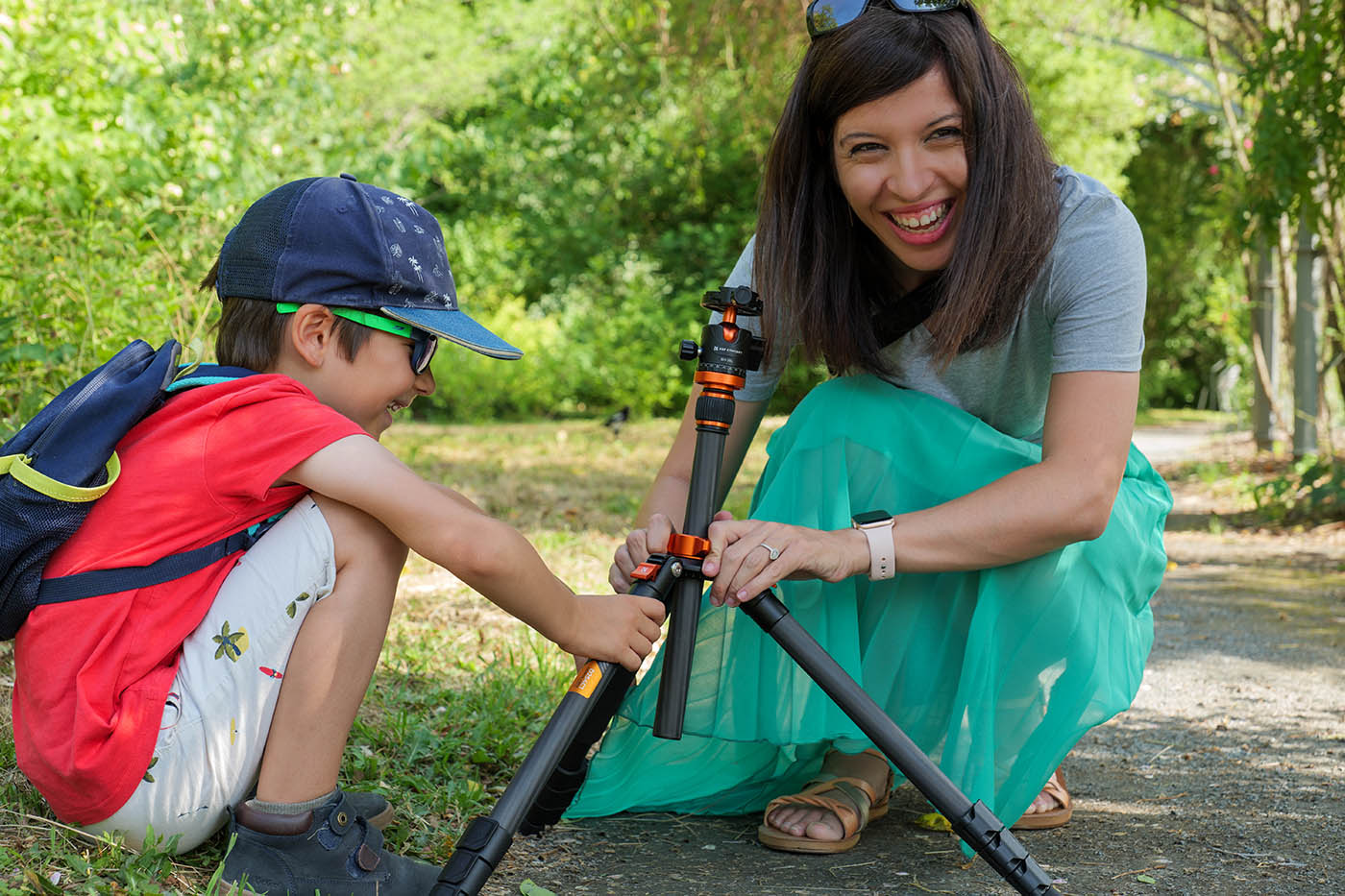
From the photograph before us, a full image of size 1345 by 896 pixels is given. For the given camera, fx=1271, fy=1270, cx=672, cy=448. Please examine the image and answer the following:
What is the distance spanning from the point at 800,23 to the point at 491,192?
9.72 metres

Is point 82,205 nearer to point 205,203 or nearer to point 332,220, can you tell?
point 205,203

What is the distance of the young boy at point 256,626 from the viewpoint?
1.62 metres

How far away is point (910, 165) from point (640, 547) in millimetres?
749

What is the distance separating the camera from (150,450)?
1656 millimetres

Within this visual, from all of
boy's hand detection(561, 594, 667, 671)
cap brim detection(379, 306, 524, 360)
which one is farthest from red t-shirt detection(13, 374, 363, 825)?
boy's hand detection(561, 594, 667, 671)

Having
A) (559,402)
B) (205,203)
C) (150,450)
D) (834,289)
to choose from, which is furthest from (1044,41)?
(150,450)

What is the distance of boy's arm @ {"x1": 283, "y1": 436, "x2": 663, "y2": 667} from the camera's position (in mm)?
1622

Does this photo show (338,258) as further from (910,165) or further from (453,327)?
(910,165)

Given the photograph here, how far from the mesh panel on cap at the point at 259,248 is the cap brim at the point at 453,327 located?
0.17m

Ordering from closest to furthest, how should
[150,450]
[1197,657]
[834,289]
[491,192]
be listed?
[150,450] → [834,289] → [1197,657] → [491,192]

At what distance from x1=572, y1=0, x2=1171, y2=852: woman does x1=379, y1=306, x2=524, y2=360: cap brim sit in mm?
365

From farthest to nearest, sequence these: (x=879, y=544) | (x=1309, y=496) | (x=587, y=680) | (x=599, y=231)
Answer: (x=599, y=231)
(x=1309, y=496)
(x=879, y=544)
(x=587, y=680)

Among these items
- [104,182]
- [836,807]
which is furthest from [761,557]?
[104,182]

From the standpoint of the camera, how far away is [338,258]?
1.82 meters
